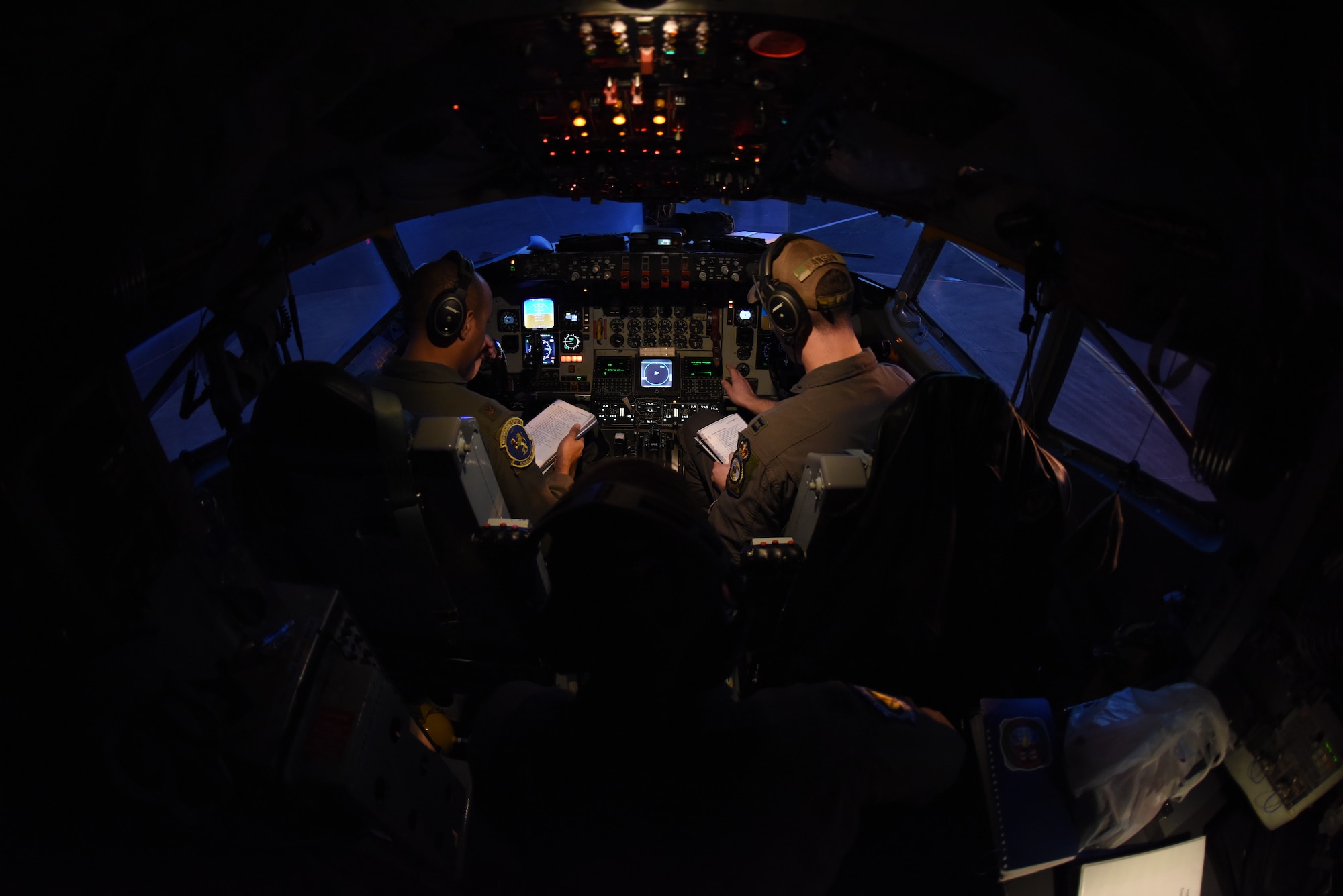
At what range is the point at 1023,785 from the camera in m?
1.41

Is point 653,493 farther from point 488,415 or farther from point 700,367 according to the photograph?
point 700,367

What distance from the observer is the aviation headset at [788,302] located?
2285 mm

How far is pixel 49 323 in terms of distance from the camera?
85 cm

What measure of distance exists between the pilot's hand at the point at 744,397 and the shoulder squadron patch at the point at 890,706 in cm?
223

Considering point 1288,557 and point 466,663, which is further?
point 466,663

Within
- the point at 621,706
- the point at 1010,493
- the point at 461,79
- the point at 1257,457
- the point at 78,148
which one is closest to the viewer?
the point at 621,706

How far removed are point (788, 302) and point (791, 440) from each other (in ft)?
1.98

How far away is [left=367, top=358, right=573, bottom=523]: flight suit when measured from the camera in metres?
2.07

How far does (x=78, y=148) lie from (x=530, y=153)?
6.35ft

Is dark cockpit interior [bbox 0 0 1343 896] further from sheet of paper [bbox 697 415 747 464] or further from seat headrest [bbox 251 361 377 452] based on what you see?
sheet of paper [bbox 697 415 747 464]

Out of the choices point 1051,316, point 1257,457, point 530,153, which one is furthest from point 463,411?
point 1051,316

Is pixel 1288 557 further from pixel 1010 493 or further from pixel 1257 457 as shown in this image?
pixel 1010 493

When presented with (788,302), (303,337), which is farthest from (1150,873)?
(303,337)

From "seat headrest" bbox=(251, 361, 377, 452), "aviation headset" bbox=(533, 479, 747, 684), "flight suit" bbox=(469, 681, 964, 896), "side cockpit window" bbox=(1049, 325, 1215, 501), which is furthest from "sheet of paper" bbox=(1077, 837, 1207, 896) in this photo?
"seat headrest" bbox=(251, 361, 377, 452)
